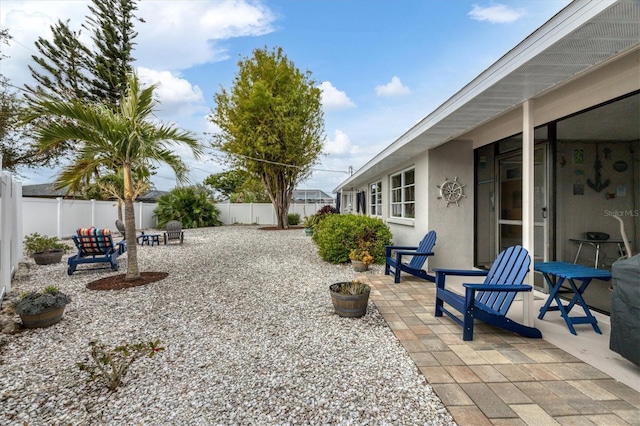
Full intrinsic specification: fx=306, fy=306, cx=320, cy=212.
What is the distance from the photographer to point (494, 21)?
201 inches

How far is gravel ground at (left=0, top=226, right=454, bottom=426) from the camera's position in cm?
198

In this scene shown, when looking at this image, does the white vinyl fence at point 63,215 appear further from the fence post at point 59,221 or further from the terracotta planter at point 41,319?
the terracotta planter at point 41,319

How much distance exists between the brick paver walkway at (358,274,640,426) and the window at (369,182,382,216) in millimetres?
7251

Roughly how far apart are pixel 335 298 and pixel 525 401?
204cm

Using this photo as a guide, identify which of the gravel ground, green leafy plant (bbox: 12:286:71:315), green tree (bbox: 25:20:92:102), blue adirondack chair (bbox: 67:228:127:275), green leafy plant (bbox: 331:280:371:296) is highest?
green tree (bbox: 25:20:92:102)

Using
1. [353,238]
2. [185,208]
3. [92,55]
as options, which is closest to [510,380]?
[353,238]

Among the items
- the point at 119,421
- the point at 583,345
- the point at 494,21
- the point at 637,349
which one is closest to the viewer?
the point at 119,421

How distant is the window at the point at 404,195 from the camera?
22.8ft

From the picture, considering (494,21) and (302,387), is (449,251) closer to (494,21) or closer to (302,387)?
(494,21)

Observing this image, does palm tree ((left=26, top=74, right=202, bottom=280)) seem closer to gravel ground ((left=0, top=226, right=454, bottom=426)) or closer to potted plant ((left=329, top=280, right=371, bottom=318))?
gravel ground ((left=0, top=226, right=454, bottom=426))

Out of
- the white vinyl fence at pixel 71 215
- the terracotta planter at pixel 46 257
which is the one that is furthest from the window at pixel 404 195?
the white vinyl fence at pixel 71 215

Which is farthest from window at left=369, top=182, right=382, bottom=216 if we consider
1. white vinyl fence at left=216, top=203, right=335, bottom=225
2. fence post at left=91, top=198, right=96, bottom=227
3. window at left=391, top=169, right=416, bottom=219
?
fence post at left=91, top=198, right=96, bottom=227

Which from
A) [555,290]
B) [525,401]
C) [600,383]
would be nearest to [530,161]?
[555,290]

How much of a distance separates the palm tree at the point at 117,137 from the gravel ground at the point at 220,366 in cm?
191
